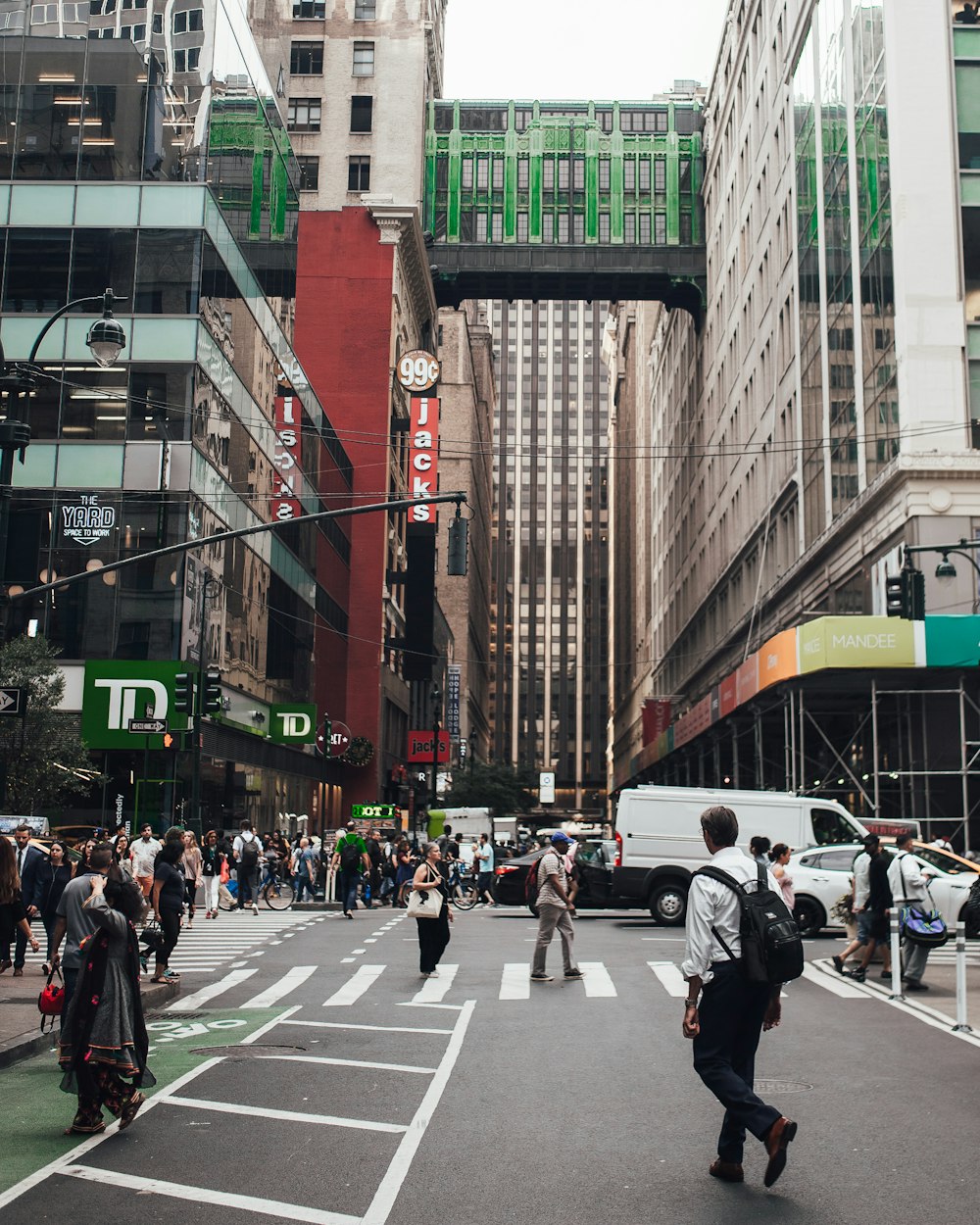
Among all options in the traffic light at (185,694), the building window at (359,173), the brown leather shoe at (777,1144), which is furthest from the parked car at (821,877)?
the building window at (359,173)

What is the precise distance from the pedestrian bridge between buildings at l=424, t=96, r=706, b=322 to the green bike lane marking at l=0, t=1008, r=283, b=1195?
68.0 m

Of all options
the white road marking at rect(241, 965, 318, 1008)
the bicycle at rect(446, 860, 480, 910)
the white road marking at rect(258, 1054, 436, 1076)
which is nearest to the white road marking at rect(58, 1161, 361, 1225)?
the white road marking at rect(258, 1054, 436, 1076)

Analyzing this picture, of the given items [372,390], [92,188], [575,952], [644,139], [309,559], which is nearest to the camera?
[575,952]

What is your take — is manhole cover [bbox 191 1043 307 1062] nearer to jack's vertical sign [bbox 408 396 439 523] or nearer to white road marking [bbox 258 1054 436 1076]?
white road marking [bbox 258 1054 436 1076]

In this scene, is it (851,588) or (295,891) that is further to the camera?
(851,588)

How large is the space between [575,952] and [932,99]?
2676cm

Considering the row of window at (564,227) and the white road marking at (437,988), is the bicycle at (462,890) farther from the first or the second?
the row of window at (564,227)

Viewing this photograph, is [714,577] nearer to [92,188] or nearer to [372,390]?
[372,390]

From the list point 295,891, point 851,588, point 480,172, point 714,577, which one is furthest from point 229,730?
point 480,172

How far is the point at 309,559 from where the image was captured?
55281 mm

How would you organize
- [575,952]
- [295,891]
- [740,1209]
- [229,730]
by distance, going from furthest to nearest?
[229,730] < [295,891] < [575,952] < [740,1209]

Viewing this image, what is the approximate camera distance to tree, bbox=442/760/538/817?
9281cm

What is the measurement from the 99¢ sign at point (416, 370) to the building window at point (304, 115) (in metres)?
18.7

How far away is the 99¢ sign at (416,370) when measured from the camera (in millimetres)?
67188
